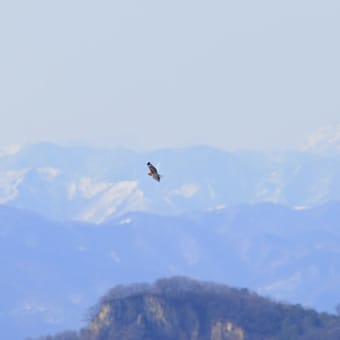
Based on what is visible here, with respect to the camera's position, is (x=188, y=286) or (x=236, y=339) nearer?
(x=236, y=339)

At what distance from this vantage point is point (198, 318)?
16125cm

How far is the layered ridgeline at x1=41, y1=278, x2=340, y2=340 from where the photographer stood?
15562 centimetres

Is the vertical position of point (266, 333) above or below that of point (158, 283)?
below

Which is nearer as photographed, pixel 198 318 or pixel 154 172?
pixel 154 172

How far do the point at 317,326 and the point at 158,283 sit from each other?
836 inches

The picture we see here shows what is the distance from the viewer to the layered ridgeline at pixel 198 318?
511ft

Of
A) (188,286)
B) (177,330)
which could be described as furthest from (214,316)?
(188,286)

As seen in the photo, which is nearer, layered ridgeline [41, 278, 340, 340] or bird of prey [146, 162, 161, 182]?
bird of prey [146, 162, 161, 182]

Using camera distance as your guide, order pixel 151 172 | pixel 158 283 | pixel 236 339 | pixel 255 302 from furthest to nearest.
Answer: pixel 158 283 < pixel 255 302 < pixel 236 339 < pixel 151 172

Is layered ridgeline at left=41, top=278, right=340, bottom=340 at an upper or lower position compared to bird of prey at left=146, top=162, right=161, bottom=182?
upper

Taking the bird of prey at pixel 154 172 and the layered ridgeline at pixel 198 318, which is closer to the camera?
the bird of prey at pixel 154 172

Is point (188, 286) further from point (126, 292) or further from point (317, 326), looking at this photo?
point (317, 326)

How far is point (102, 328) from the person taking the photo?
161875 mm

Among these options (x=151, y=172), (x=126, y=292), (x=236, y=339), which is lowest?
(x=151, y=172)
